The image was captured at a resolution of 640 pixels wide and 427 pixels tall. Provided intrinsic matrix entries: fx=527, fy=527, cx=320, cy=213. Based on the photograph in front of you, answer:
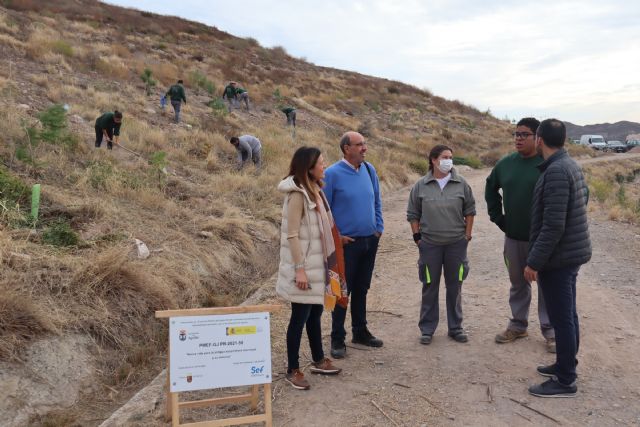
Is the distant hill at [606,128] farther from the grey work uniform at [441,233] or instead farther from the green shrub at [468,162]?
the grey work uniform at [441,233]

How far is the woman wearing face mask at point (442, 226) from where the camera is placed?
4.55 metres

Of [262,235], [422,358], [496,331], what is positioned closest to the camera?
[422,358]

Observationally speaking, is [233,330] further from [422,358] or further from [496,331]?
[496,331]

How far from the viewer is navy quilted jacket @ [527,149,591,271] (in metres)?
3.52

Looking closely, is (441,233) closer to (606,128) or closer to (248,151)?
(248,151)

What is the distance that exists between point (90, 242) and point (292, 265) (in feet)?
10.4

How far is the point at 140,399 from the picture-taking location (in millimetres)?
3949

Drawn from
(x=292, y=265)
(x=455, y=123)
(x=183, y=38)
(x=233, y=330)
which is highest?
(x=183, y=38)

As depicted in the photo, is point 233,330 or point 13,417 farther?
point 13,417

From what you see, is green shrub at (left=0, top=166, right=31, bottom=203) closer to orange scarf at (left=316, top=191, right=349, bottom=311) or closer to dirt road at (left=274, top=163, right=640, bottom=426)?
dirt road at (left=274, top=163, right=640, bottom=426)

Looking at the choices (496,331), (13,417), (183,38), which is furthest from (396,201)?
(183,38)

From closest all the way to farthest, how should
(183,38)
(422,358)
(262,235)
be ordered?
1. (422,358)
2. (262,235)
3. (183,38)

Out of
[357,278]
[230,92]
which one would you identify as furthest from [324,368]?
[230,92]

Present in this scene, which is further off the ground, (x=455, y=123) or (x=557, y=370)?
(x=455, y=123)
